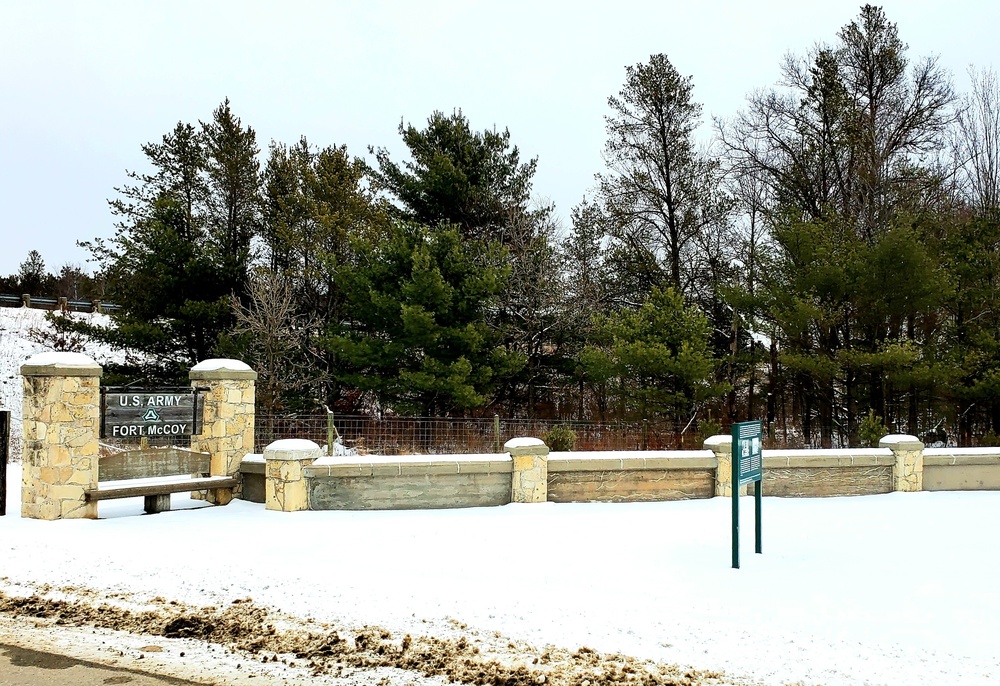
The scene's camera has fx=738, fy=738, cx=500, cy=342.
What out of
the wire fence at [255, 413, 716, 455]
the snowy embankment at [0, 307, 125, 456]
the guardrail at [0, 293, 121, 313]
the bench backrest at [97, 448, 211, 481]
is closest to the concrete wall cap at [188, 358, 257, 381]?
the bench backrest at [97, 448, 211, 481]

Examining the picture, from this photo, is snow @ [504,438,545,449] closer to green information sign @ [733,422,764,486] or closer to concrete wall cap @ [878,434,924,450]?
green information sign @ [733,422,764,486]

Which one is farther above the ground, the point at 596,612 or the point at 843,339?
the point at 843,339

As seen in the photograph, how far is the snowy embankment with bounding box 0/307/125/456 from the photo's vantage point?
92.8 feet

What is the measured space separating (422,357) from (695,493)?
36.5 ft

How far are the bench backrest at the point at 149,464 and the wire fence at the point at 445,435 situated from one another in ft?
12.0

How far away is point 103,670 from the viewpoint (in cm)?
434

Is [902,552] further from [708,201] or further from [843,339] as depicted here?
[708,201]

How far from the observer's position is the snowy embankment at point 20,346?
2829cm

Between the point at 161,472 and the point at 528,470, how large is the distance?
503cm

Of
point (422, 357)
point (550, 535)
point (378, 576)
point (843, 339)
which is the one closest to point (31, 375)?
point (378, 576)

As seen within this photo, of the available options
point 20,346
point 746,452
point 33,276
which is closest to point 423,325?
point 746,452

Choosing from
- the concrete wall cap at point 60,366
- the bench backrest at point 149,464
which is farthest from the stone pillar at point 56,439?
the bench backrest at point 149,464

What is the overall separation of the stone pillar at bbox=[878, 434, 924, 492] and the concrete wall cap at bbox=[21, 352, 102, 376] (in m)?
11.9

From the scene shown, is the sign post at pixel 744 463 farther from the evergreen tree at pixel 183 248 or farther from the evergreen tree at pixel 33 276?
the evergreen tree at pixel 33 276
